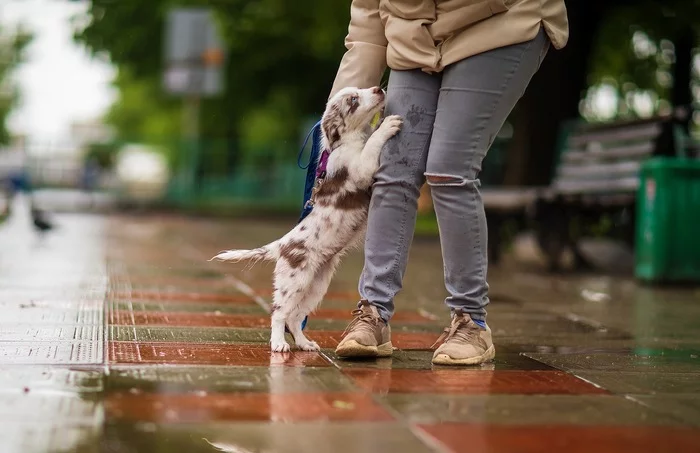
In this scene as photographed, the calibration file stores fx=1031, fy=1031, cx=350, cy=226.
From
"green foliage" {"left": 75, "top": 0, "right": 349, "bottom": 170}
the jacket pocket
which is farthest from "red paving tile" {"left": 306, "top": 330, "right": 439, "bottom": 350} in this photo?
"green foliage" {"left": 75, "top": 0, "right": 349, "bottom": 170}

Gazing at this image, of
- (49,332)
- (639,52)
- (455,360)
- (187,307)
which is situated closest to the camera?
(455,360)

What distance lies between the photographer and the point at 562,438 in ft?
10.2

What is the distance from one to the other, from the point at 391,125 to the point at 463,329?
949mm

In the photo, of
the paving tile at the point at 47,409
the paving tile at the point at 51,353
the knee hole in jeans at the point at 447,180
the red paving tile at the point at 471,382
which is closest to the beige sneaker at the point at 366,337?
the red paving tile at the point at 471,382

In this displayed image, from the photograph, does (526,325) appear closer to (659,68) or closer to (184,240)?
(184,240)

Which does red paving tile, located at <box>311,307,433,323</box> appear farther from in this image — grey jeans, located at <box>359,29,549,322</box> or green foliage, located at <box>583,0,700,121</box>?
green foliage, located at <box>583,0,700,121</box>

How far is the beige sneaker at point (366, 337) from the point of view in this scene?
14.4 feet

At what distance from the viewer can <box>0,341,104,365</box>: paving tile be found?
4070 millimetres

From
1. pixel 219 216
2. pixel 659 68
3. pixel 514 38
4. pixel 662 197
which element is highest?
pixel 659 68

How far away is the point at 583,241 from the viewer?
43.1 ft

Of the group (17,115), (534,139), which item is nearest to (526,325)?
(534,139)

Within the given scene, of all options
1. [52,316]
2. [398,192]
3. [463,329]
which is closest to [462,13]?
[398,192]

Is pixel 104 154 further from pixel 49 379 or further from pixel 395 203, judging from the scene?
pixel 49 379

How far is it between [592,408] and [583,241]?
9822mm
